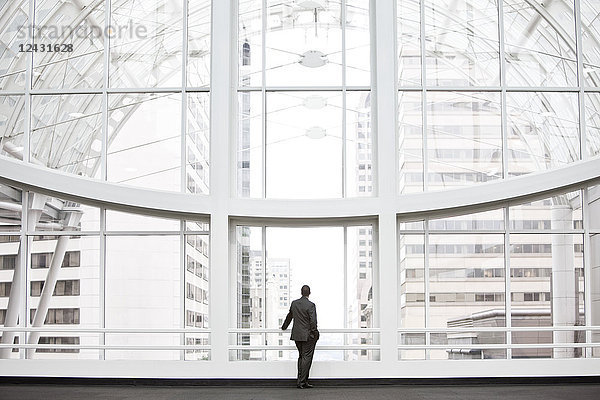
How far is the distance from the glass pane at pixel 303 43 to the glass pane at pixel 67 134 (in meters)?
3.57

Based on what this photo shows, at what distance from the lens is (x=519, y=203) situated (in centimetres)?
1602

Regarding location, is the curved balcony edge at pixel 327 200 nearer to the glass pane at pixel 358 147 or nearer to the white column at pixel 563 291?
the glass pane at pixel 358 147

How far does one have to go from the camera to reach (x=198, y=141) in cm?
1616

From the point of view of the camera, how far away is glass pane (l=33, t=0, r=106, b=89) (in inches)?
660

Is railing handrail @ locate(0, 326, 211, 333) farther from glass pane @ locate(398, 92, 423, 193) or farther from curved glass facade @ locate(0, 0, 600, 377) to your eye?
glass pane @ locate(398, 92, 423, 193)

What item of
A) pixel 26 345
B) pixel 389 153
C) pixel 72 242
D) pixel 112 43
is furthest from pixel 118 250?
pixel 389 153

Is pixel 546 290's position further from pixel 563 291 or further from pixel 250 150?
pixel 250 150

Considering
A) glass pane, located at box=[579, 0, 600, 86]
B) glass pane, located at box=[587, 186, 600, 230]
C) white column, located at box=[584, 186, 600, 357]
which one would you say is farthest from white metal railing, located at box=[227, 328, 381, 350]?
glass pane, located at box=[579, 0, 600, 86]

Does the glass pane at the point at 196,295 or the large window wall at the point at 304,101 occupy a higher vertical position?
the large window wall at the point at 304,101

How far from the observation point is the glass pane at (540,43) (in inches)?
653

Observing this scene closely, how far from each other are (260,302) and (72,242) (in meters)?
3.75

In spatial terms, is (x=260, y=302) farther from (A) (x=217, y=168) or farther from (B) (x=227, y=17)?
(B) (x=227, y=17)

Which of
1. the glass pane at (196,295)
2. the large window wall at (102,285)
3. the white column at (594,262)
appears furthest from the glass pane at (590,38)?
the glass pane at (196,295)

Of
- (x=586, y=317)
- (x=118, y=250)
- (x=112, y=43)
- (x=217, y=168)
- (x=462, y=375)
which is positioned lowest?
(x=462, y=375)
